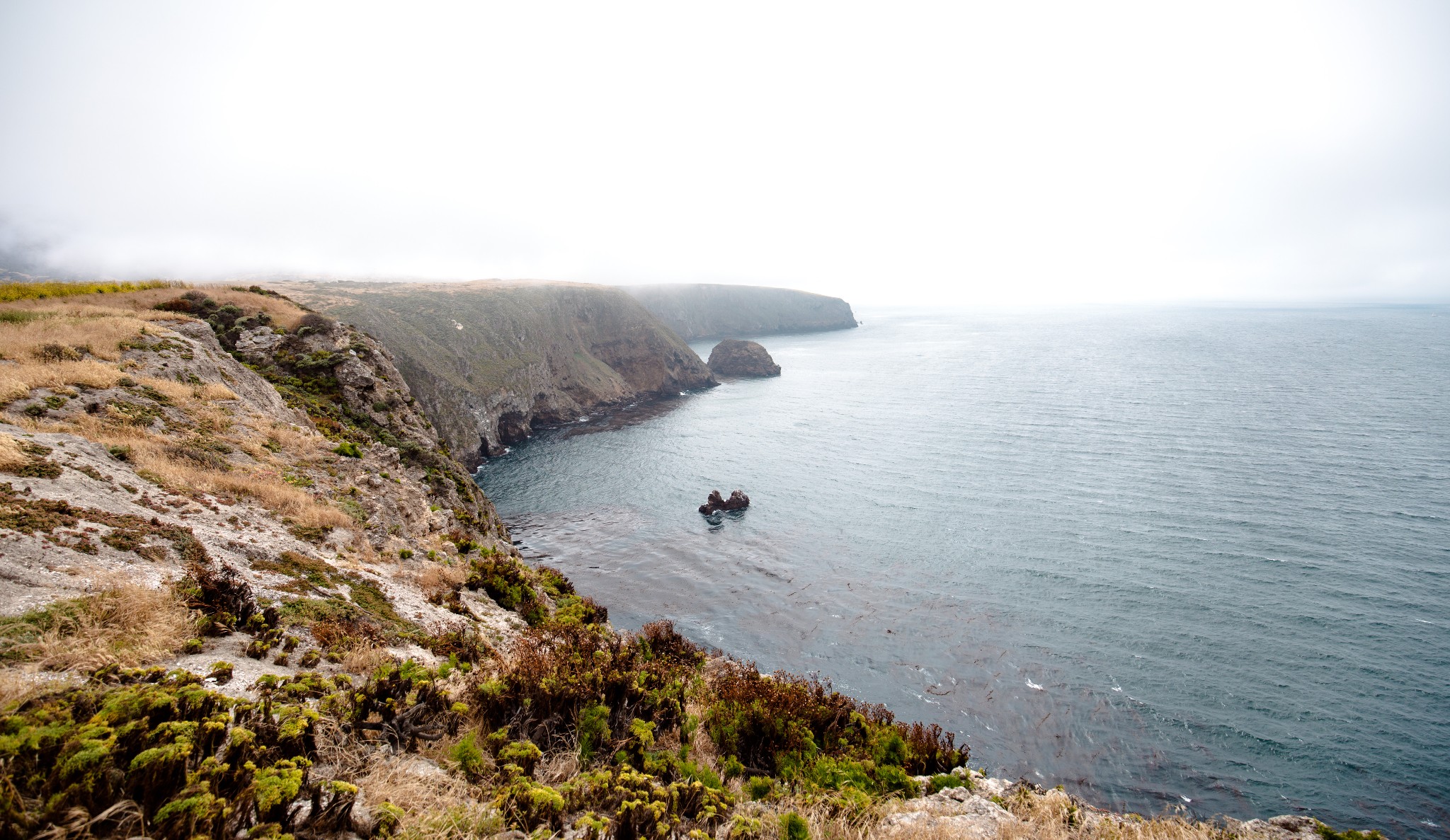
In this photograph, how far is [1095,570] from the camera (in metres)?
36.0

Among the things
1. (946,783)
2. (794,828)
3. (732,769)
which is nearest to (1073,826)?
(946,783)

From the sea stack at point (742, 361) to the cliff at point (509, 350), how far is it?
10106mm

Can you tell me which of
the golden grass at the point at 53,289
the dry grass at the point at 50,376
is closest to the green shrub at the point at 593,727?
the dry grass at the point at 50,376

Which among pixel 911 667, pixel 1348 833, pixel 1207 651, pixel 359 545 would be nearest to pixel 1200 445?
pixel 1207 651

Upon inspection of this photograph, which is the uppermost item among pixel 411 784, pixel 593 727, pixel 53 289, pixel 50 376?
pixel 53 289

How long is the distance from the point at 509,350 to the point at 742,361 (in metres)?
56.6

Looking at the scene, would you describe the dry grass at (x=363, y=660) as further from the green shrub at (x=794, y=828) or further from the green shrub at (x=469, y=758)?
the green shrub at (x=794, y=828)

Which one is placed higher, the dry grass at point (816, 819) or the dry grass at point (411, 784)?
the dry grass at point (411, 784)

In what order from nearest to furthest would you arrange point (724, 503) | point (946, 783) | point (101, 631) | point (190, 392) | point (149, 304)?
1. point (101, 631)
2. point (946, 783)
3. point (190, 392)
4. point (149, 304)
5. point (724, 503)

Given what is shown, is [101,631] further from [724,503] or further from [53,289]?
[724,503]

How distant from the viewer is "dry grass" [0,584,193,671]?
6.18 m

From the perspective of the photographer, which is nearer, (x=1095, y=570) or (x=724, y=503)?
(x=1095, y=570)

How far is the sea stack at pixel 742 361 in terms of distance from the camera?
129250 mm

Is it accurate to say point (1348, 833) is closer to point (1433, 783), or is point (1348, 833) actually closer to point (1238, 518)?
point (1433, 783)
